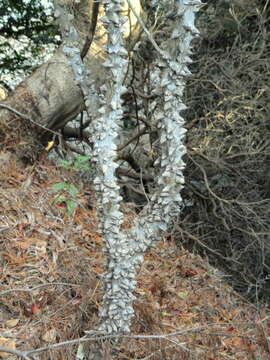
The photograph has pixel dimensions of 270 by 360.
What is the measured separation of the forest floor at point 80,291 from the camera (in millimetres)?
2299

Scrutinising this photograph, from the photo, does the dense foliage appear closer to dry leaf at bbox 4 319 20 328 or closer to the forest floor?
the forest floor

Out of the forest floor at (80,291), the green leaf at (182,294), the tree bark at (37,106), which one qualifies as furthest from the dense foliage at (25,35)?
the green leaf at (182,294)

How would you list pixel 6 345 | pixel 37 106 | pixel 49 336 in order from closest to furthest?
pixel 6 345
pixel 49 336
pixel 37 106

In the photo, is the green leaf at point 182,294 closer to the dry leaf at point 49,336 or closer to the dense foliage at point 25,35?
the dry leaf at point 49,336

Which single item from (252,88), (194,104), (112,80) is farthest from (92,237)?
A: (252,88)

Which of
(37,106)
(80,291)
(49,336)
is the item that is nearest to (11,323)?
(49,336)

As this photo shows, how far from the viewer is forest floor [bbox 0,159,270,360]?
2299 millimetres

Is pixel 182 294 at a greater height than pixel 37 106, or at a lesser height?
lesser

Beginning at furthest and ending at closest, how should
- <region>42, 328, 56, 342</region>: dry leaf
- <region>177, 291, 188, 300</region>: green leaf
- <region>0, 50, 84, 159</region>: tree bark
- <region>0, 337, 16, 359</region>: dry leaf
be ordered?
1. <region>0, 50, 84, 159</region>: tree bark
2. <region>177, 291, 188, 300</region>: green leaf
3. <region>42, 328, 56, 342</region>: dry leaf
4. <region>0, 337, 16, 359</region>: dry leaf

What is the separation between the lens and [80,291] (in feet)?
8.72

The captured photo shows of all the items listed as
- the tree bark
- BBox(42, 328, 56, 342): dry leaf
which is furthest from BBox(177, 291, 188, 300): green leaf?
the tree bark

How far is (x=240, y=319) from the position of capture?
3449mm

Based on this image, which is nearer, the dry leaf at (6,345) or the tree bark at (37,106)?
the dry leaf at (6,345)

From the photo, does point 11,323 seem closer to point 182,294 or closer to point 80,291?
point 80,291
